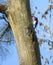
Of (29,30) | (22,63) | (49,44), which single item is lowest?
(49,44)

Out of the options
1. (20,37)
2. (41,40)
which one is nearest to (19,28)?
(20,37)

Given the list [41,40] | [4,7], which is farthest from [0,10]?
[41,40]

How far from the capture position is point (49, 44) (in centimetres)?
208

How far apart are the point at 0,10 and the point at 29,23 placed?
0.49 feet

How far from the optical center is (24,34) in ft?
2.62

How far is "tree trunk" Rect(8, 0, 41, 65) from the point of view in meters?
0.79

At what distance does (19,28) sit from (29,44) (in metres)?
0.07

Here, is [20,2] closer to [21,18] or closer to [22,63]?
[21,18]

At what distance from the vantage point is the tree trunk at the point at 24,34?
0.79 metres

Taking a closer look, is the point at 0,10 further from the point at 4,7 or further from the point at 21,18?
the point at 21,18

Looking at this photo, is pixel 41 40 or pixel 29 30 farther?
pixel 41 40

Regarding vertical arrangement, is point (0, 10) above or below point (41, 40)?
above

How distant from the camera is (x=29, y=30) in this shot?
2.64ft

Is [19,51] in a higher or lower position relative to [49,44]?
higher
